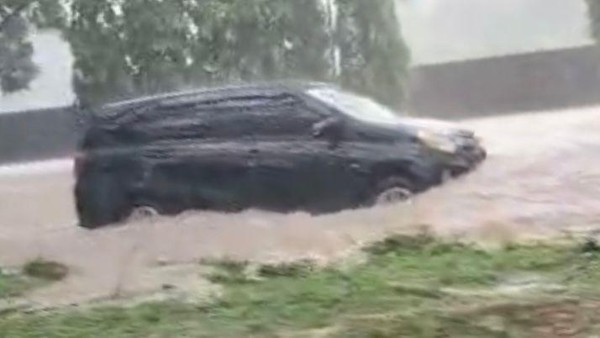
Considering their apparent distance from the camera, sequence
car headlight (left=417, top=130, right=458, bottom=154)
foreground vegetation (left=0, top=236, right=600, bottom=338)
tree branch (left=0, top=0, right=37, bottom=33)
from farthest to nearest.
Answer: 1. tree branch (left=0, top=0, right=37, bottom=33)
2. car headlight (left=417, top=130, right=458, bottom=154)
3. foreground vegetation (left=0, top=236, right=600, bottom=338)

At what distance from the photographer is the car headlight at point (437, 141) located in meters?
2.91

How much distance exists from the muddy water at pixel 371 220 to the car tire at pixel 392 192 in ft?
0.08

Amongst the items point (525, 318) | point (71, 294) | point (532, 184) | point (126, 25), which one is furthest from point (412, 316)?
point (126, 25)

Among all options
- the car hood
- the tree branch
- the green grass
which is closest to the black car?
the car hood

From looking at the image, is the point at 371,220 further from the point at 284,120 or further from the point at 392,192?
the point at 284,120

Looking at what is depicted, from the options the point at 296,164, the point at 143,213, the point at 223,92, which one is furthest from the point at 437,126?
the point at 143,213

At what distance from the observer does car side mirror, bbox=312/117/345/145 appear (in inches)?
118

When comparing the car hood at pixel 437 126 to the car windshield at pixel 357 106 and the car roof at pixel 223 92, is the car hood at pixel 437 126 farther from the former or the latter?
the car roof at pixel 223 92

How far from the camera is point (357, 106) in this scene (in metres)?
2.97

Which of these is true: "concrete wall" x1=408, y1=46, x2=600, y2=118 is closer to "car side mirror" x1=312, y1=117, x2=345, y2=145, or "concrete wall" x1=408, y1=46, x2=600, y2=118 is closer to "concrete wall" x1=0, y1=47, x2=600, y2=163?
"concrete wall" x1=0, y1=47, x2=600, y2=163

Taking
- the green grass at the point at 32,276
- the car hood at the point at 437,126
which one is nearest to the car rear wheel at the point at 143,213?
the green grass at the point at 32,276

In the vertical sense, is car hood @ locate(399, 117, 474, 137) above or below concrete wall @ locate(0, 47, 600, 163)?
below

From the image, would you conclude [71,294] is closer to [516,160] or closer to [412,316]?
[412,316]

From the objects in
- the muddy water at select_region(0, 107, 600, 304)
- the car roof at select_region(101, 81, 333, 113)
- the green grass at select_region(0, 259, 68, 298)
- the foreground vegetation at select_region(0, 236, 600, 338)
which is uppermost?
the car roof at select_region(101, 81, 333, 113)
